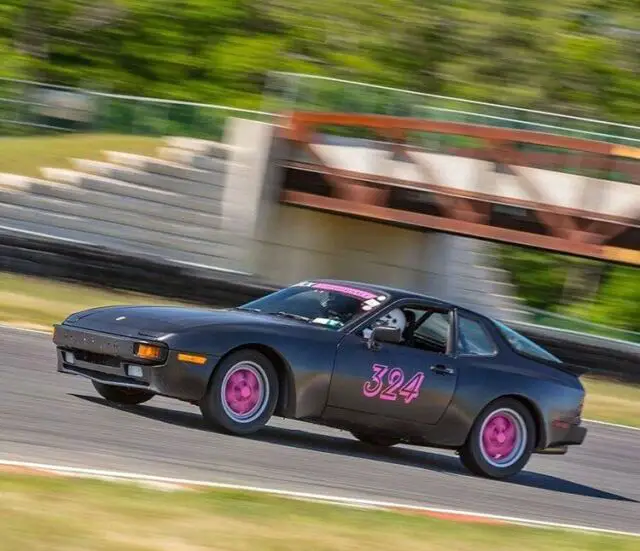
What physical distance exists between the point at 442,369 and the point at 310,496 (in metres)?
2.74

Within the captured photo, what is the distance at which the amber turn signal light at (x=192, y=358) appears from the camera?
978 centimetres

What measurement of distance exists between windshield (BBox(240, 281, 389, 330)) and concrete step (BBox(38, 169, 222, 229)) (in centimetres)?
1307

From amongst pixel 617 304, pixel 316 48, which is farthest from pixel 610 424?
pixel 617 304

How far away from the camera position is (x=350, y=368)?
1046 cm

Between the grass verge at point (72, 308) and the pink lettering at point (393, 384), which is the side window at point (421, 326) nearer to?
the pink lettering at point (393, 384)

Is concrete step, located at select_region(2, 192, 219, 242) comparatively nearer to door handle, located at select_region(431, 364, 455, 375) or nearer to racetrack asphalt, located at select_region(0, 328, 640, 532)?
racetrack asphalt, located at select_region(0, 328, 640, 532)

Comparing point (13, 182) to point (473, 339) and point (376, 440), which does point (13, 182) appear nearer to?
point (376, 440)

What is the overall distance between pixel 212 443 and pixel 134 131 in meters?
16.3

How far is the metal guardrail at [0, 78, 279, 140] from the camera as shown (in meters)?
24.9

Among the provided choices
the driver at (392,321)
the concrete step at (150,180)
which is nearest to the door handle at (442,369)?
the driver at (392,321)

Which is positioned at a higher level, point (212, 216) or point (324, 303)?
point (324, 303)

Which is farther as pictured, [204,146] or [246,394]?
[204,146]

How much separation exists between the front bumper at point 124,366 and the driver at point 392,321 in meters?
1.34

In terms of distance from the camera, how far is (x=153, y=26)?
1845 inches
